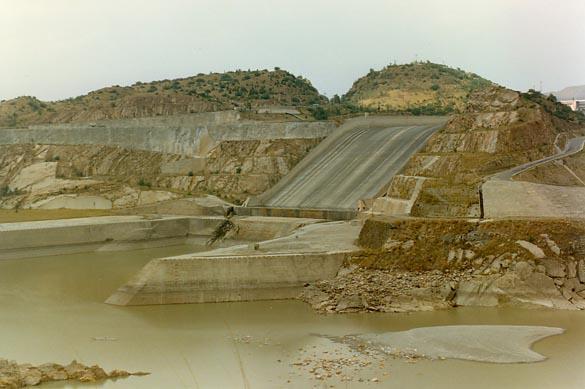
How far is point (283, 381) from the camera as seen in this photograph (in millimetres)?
15453

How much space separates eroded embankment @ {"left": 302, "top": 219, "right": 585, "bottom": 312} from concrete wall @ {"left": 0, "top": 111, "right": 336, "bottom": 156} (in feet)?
74.3

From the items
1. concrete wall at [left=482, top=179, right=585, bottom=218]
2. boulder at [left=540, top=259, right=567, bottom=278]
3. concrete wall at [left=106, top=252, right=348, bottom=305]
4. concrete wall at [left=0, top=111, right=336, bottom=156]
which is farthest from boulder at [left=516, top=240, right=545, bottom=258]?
concrete wall at [left=0, top=111, right=336, bottom=156]

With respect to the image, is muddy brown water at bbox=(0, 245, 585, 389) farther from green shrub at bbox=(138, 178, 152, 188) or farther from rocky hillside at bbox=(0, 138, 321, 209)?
green shrub at bbox=(138, 178, 152, 188)

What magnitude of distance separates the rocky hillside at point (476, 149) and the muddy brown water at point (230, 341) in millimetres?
7158

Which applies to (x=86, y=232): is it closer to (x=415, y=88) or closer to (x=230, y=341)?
(x=230, y=341)

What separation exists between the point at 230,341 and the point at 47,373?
4.63 metres

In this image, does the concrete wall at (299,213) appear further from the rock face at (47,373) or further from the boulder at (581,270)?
the rock face at (47,373)

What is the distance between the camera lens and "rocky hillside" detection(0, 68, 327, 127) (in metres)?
61.5

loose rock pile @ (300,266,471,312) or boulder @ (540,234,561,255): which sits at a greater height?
boulder @ (540,234,561,255)

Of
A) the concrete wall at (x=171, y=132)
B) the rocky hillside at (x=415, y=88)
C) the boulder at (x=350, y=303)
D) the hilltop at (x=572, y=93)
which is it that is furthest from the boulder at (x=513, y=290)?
the hilltop at (x=572, y=93)

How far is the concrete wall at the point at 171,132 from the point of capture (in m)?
47.0

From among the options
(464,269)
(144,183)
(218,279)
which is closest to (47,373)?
(218,279)

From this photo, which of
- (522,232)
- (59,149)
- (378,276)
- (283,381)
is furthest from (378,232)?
(59,149)

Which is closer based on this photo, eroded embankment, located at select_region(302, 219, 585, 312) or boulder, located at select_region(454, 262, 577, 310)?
boulder, located at select_region(454, 262, 577, 310)
